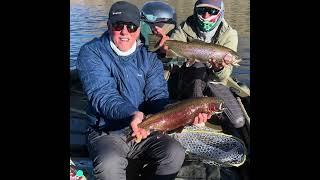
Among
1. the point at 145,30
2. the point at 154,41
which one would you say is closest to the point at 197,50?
the point at 154,41

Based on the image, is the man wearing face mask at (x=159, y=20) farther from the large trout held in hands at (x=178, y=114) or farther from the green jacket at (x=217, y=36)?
the large trout held in hands at (x=178, y=114)

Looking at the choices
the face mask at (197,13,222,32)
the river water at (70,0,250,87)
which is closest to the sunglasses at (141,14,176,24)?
the face mask at (197,13,222,32)

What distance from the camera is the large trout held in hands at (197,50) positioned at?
5.55 m

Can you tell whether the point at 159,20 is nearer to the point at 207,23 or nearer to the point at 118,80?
the point at 207,23

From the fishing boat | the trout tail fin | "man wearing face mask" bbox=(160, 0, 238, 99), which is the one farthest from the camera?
"man wearing face mask" bbox=(160, 0, 238, 99)

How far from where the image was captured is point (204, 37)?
6191 millimetres

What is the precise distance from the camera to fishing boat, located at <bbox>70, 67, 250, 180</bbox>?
16.4ft

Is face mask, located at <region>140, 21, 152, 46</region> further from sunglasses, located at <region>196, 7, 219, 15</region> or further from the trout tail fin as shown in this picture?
sunglasses, located at <region>196, 7, 219, 15</region>

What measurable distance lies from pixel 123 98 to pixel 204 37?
6.45ft

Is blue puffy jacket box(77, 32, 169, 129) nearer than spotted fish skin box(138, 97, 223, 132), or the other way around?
spotted fish skin box(138, 97, 223, 132)

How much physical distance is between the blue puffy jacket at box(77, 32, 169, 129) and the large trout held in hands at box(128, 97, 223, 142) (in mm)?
273

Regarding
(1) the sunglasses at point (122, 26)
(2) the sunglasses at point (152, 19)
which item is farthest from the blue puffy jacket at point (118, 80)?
(2) the sunglasses at point (152, 19)
